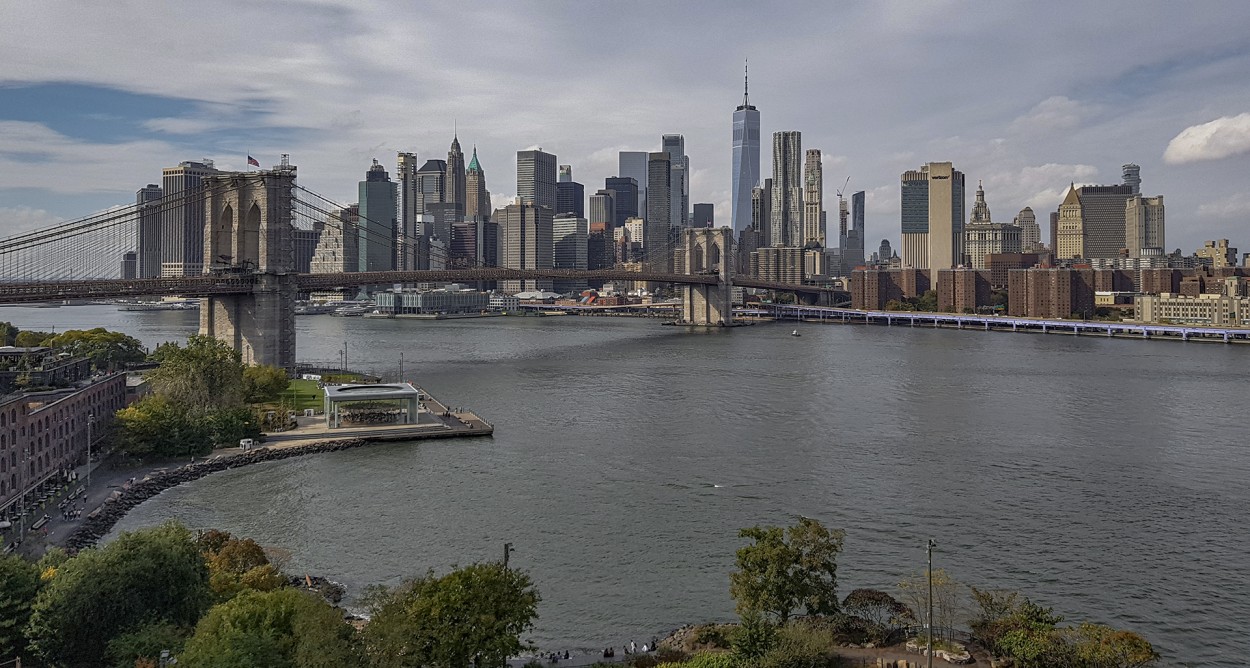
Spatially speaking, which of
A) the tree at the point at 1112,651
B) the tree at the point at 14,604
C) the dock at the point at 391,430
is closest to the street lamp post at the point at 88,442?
the dock at the point at 391,430

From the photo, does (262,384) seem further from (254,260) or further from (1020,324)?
(1020,324)

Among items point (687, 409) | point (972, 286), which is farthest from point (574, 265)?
point (687, 409)

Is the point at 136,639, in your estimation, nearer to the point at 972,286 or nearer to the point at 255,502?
the point at 255,502

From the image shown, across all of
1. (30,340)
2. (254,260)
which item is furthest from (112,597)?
(30,340)

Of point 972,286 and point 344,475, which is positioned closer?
point 344,475

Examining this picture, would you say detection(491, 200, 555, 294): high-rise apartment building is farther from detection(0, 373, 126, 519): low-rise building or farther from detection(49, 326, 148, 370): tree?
detection(0, 373, 126, 519): low-rise building

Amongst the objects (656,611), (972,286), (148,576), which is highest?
(972,286)

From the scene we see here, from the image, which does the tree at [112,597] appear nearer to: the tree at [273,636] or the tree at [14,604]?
the tree at [14,604]
